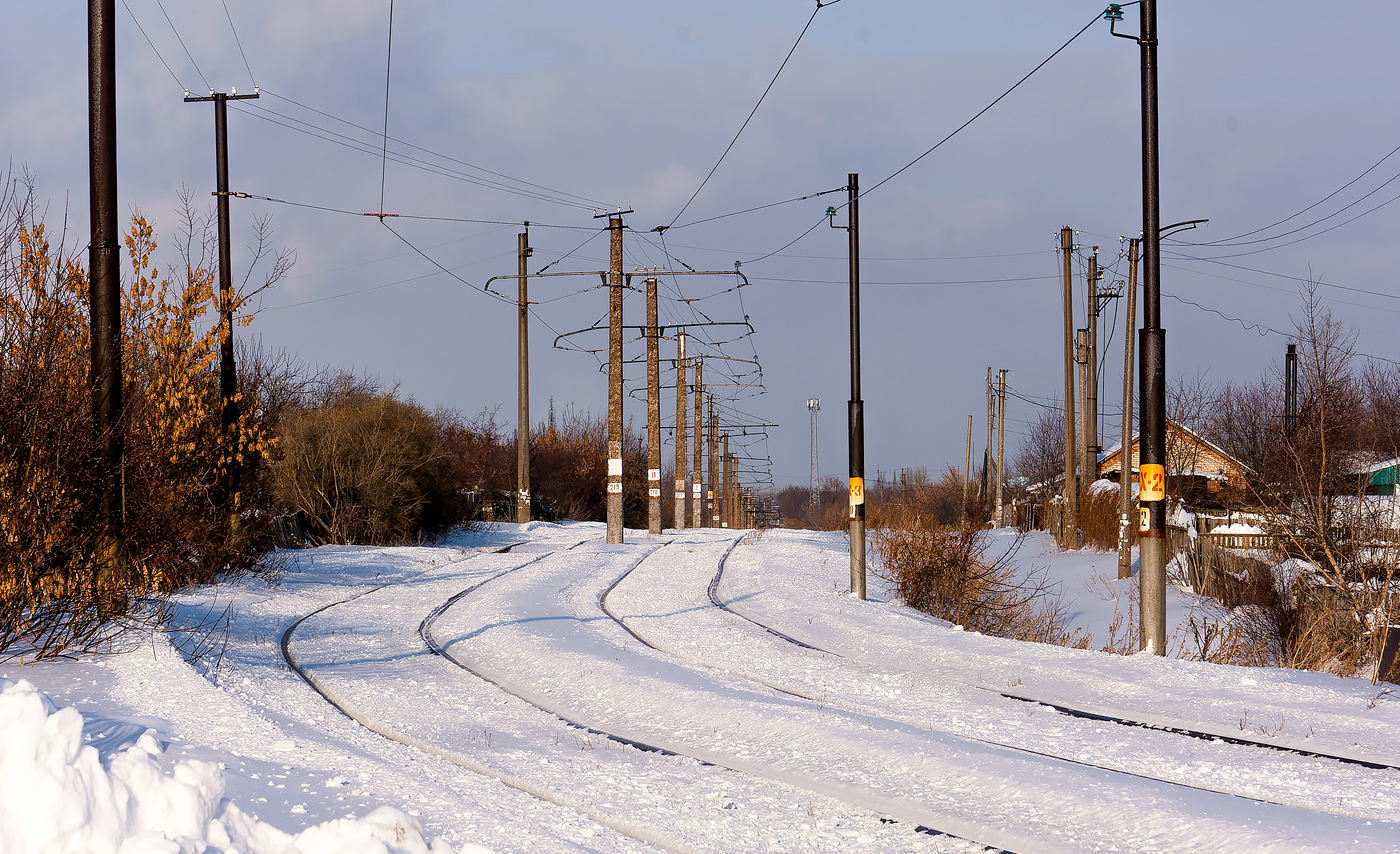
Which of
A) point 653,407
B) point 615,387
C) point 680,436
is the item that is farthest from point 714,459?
point 615,387

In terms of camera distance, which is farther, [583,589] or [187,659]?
[583,589]

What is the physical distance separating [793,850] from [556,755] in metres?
2.40

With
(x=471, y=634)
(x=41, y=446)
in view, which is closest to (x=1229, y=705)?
(x=471, y=634)

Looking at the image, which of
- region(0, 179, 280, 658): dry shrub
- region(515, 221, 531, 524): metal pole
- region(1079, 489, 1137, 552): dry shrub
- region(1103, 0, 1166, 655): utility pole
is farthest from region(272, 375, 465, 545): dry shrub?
region(1103, 0, 1166, 655): utility pole

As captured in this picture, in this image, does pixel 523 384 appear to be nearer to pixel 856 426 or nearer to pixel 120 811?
pixel 856 426

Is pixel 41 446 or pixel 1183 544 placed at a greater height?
pixel 41 446

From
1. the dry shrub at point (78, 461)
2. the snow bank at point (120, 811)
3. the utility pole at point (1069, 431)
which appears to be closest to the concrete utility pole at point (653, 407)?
the utility pole at point (1069, 431)

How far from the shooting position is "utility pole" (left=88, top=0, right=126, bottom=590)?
1078cm

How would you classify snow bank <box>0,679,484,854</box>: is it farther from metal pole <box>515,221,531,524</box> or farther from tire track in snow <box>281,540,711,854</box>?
metal pole <box>515,221,531,524</box>

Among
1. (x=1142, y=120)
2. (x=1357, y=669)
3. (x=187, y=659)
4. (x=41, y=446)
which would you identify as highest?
(x=1142, y=120)

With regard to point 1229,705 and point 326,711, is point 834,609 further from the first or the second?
point 326,711

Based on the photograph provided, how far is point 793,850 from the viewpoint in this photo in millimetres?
5699

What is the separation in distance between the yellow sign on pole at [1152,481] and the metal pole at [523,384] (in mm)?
26265

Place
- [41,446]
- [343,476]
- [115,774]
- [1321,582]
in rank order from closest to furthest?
[115,774] < [41,446] < [1321,582] < [343,476]
